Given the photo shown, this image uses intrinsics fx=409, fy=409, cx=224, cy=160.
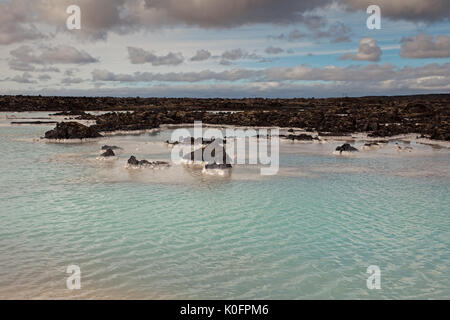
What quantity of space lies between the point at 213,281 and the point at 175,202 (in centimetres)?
699

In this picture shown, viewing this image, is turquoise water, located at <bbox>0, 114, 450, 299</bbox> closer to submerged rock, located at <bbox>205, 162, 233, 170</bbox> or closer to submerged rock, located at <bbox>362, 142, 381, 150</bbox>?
submerged rock, located at <bbox>205, 162, 233, 170</bbox>

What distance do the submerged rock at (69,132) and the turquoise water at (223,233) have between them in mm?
15587

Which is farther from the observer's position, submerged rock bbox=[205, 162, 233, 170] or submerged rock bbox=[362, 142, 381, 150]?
submerged rock bbox=[362, 142, 381, 150]

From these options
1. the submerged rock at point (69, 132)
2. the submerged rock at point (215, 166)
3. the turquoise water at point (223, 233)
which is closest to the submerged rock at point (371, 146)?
the turquoise water at point (223, 233)

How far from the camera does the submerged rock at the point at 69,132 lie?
3716 cm

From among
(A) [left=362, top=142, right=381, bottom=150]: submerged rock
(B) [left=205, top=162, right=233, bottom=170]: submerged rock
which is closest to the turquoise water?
(B) [left=205, top=162, right=233, bottom=170]: submerged rock

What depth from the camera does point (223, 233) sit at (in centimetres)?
1212

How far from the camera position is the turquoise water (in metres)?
8.77

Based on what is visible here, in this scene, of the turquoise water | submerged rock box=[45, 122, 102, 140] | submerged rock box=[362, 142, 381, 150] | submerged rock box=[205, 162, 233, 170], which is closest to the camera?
the turquoise water

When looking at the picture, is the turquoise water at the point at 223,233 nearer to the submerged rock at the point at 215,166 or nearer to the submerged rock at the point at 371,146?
the submerged rock at the point at 215,166

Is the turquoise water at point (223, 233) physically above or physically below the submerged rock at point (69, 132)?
below

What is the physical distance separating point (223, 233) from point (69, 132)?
1167 inches

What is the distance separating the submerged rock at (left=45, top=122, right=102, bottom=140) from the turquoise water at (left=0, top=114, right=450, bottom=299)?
51.1ft

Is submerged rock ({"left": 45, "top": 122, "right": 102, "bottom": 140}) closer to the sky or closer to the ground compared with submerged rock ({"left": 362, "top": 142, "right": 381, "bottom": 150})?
closer to the sky
